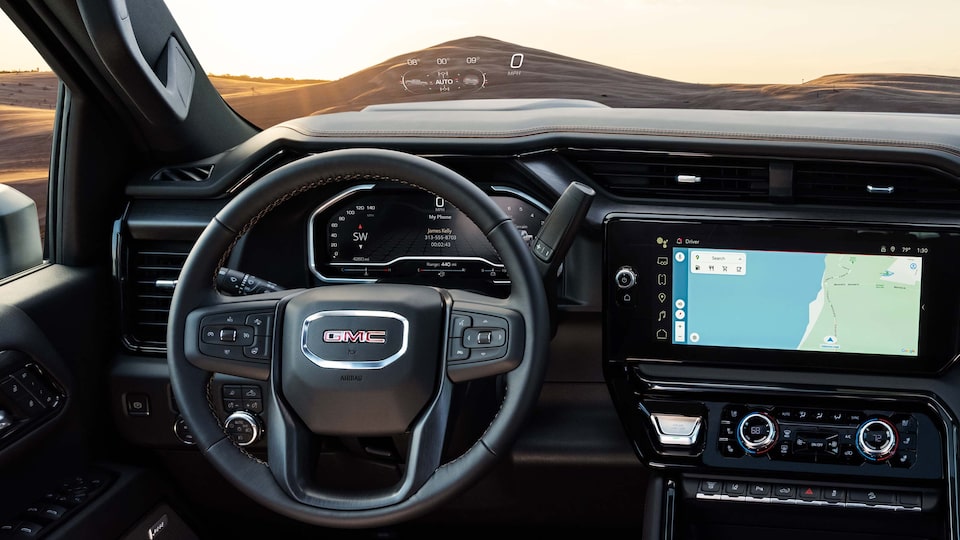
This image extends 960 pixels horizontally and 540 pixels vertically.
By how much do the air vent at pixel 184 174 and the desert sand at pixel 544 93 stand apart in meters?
0.21

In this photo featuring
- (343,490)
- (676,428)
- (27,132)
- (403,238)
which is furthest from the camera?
(27,132)

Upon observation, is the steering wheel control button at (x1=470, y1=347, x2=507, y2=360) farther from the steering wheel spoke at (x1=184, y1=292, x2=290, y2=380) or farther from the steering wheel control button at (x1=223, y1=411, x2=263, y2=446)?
the steering wheel control button at (x1=223, y1=411, x2=263, y2=446)

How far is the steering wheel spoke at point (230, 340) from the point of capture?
1328mm

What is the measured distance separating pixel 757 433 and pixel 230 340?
38.9 inches

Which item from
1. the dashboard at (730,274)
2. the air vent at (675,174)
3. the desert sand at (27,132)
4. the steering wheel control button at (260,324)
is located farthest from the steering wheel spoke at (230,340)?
the desert sand at (27,132)

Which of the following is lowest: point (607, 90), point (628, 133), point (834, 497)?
point (834, 497)

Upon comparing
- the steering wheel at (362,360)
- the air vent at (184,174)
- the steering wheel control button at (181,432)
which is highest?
the air vent at (184,174)

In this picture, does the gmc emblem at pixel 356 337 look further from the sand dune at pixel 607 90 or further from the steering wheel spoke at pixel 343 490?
the sand dune at pixel 607 90

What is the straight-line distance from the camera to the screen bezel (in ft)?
4.98

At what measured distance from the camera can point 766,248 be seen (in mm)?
1550

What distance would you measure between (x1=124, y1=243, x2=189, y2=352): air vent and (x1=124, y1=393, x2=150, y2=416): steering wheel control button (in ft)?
0.34

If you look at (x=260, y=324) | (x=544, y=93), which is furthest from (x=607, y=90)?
(x=260, y=324)

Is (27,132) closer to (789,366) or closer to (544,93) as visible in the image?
(544,93)

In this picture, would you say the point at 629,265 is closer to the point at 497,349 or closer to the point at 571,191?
the point at 571,191
